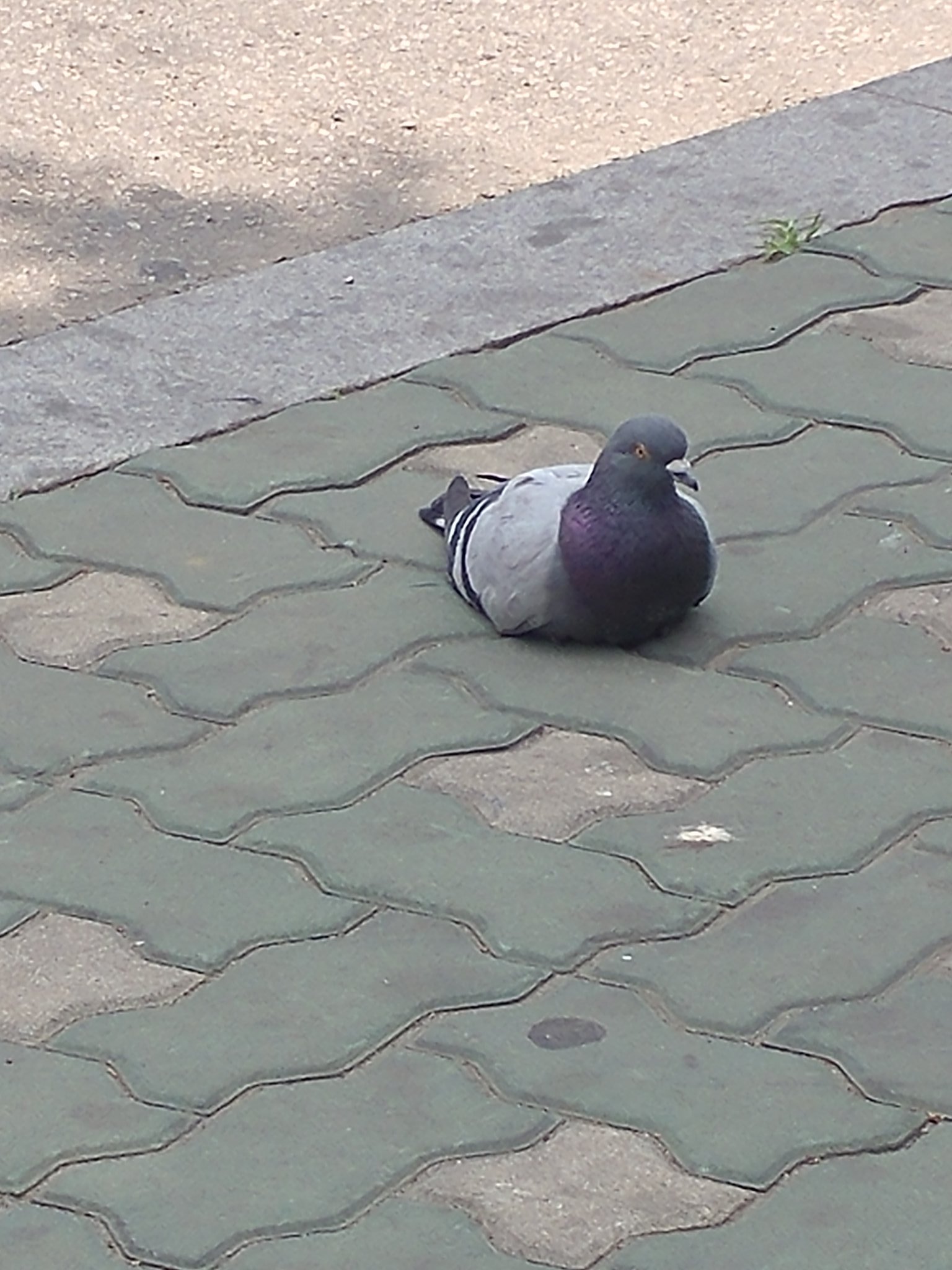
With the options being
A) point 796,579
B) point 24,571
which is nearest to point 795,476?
point 796,579

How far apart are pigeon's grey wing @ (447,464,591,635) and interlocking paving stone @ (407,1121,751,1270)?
115 cm

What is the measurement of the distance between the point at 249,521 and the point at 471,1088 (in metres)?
→ 1.54

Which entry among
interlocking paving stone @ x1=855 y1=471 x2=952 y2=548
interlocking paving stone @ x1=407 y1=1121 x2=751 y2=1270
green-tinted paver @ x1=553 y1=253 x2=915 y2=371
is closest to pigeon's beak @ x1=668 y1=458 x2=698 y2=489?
interlocking paving stone @ x1=855 y1=471 x2=952 y2=548

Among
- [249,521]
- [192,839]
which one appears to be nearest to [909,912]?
[192,839]

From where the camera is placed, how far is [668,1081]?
2.96m

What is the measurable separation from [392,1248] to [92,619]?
5.00 ft

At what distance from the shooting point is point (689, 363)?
189 inches

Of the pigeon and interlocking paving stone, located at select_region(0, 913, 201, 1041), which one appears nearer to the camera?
interlocking paving stone, located at select_region(0, 913, 201, 1041)

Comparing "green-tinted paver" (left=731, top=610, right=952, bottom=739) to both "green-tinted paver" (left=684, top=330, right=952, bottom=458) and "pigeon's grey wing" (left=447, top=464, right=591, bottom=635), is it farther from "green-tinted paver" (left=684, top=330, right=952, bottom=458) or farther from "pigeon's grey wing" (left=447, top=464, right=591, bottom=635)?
"green-tinted paver" (left=684, top=330, right=952, bottom=458)

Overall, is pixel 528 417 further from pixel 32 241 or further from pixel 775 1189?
pixel 775 1189

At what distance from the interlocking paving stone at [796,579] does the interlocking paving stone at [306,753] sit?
0.37 meters

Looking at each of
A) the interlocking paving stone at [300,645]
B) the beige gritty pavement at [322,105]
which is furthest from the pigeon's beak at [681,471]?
the beige gritty pavement at [322,105]

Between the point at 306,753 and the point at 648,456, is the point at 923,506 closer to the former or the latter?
the point at 648,456

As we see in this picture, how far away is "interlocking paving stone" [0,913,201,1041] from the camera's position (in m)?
3.08
